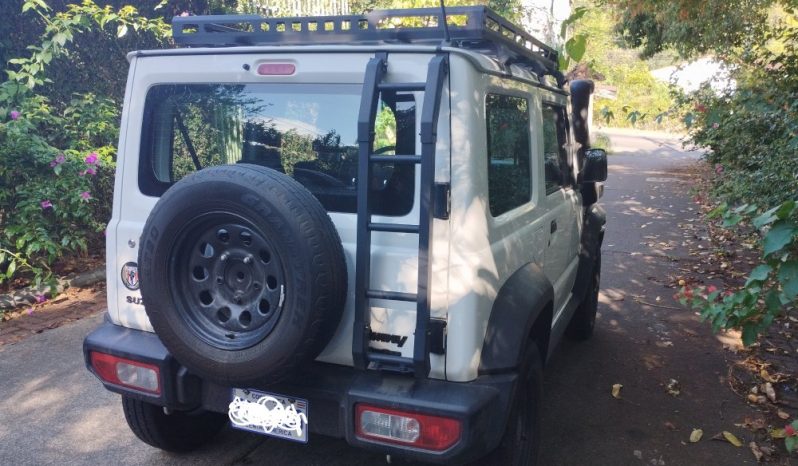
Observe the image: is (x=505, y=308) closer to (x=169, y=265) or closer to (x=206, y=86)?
(x=169, y=265)

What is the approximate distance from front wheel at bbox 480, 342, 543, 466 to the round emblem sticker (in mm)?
1690

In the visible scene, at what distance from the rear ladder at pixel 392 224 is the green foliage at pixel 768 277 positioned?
1408 mm

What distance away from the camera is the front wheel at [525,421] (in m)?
2.67

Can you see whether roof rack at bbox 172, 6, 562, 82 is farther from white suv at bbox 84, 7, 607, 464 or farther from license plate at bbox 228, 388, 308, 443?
license plate at bbox 228, 388, 308, 443

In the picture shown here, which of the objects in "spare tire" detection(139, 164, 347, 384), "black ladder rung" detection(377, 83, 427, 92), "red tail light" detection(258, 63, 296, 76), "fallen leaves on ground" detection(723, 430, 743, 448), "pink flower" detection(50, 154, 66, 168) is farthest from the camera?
"pink flower" detection(50, 154, 66, 168)

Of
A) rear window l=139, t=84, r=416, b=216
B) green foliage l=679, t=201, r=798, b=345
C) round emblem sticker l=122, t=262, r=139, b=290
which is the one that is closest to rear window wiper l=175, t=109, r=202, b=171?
rear window l=139, t=84, r=416, b=216

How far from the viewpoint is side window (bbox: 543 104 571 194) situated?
369cm

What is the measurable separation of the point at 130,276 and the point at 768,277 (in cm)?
293

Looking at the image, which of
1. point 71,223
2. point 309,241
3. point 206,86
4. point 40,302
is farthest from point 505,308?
point 71,223

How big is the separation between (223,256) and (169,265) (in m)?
0.21

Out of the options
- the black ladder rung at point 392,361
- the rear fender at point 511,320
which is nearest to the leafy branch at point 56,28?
the black ladder rung at point 392,361

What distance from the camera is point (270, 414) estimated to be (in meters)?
2.59

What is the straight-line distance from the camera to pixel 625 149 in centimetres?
2520

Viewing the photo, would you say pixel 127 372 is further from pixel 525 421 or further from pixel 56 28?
pixel 56 28
